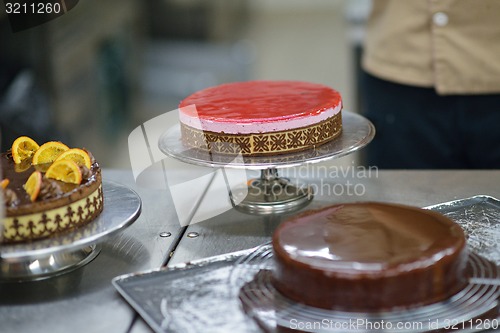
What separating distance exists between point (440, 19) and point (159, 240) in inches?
36.7

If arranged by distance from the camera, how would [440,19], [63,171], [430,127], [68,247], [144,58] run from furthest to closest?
[144,58], [430,127], [440,19], [63,171], [68,247]

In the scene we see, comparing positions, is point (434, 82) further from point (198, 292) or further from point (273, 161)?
point (198, 292)

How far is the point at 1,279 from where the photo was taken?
45.3 inches

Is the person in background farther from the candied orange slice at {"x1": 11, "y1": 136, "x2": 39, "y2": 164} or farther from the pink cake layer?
the candied orange slice at {"x1": 11, "y1": 136, "x2": 39, "y2": 164}

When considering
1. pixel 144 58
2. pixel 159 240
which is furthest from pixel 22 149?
pixel 144 58

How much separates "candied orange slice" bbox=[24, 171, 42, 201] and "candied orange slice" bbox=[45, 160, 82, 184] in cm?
2

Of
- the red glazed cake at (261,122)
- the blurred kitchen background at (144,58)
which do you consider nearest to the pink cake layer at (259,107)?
the red glazed cake at (261,122)

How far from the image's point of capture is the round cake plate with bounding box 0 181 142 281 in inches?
41.8

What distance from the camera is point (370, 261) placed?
0.96 metres

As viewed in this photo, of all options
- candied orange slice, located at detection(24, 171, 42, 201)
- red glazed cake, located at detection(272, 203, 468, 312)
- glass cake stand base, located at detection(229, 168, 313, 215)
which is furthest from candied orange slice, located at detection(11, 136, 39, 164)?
red glazed cake, located at detection(272, 203, 468, 312)

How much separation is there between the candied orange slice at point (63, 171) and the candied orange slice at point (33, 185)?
2 centimetres

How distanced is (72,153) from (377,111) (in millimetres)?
1026

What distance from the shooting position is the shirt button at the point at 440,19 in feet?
5.91

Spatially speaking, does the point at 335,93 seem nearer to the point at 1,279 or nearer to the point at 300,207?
Result: the point at 300,207
